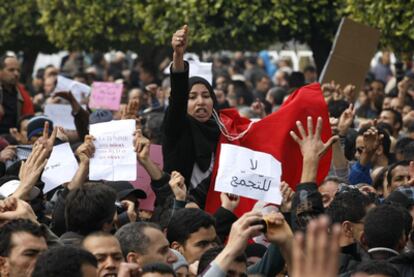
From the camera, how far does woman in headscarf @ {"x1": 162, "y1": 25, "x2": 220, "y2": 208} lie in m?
9.26

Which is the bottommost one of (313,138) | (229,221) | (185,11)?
(229,221)

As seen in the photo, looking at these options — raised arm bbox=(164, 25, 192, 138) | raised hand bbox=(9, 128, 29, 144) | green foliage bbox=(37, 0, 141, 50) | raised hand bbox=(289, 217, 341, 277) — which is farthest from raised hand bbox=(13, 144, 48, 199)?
green foliage bbox=(37, 0, 141, 50)

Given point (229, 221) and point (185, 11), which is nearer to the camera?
point (229, 221)

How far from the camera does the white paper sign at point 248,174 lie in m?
8.59

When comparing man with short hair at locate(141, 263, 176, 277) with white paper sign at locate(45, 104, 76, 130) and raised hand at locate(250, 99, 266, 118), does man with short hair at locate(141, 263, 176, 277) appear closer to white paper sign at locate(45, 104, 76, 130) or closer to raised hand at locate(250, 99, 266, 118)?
white paper sign at locate(45, 104, 76, 130)

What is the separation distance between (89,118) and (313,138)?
17.4ft

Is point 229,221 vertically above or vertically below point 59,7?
below

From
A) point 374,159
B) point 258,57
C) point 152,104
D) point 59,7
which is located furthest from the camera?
point 258,57

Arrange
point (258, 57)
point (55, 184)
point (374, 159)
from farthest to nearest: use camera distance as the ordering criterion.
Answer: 1. point (258, 57)
2. point (374, 159)
3. point (55, 184)

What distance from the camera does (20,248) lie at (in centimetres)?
672

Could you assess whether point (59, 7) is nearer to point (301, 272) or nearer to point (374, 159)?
point (374, 159)

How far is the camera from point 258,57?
36.1 meters

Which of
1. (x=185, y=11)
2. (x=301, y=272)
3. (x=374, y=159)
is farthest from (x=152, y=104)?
(x=301, y=272)

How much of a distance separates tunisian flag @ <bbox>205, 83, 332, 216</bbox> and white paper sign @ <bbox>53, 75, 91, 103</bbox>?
19.7 feet
